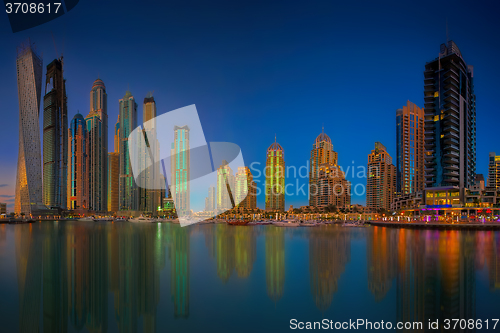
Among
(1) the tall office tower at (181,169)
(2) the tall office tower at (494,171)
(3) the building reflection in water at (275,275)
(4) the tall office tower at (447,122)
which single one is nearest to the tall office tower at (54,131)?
(1) the tall office tower at (181,169)

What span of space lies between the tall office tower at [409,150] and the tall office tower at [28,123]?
14027cm

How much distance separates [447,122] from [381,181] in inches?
3372

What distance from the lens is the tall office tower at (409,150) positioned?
5664 inches


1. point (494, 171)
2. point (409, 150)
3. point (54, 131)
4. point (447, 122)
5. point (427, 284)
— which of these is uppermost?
point (54, 131)

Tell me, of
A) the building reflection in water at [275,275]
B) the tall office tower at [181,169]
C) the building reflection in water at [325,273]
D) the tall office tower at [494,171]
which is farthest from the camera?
the tall office tower at [181,169]

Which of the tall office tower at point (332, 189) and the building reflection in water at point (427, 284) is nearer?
the building reflection in water at point (427, 284)

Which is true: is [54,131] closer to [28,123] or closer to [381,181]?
[28,123]

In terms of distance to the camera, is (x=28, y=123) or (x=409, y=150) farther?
(x=409, y=150)

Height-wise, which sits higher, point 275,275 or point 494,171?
point 494,171

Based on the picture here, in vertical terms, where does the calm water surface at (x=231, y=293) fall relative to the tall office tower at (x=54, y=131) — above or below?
below

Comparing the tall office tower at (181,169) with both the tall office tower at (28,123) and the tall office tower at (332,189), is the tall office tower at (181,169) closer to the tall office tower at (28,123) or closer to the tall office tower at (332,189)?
the tall office tower at (28,123)

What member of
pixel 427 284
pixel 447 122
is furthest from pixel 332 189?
pixel 427 284

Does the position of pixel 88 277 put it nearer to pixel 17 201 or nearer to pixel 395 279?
pixel 395 279

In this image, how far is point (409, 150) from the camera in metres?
148
